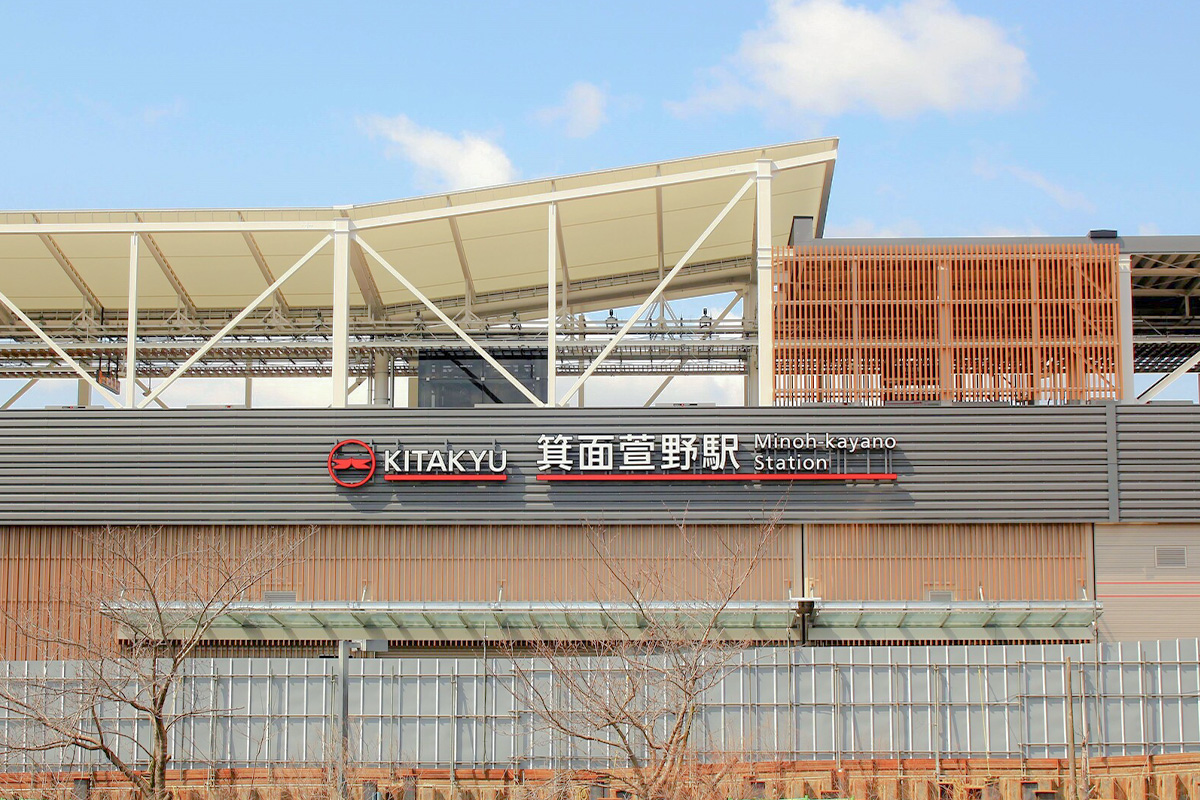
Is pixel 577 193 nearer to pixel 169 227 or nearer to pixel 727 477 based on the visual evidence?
pixel 727 477

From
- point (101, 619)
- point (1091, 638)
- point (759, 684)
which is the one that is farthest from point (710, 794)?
point (101, 619)

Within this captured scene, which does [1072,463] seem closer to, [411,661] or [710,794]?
[710,794]

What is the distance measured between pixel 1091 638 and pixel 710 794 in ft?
36.3

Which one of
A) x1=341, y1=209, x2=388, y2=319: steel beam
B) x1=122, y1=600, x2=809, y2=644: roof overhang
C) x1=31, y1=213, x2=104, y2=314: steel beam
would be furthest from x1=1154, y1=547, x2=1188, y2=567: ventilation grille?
x1=31, y1=213, x2=104, y2=314: steel beam

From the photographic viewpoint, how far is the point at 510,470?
87.6 feet

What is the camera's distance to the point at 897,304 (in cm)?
2791

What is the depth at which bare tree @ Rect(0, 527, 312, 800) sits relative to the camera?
62.4ft

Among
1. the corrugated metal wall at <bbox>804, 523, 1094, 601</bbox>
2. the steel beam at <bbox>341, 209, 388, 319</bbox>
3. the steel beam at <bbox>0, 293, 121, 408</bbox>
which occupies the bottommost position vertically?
the corrugated metal wall at <bbox>804, 523, 1094, 601</bbox>

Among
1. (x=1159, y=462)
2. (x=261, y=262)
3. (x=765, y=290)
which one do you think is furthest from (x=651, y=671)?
(x=261, y=262)

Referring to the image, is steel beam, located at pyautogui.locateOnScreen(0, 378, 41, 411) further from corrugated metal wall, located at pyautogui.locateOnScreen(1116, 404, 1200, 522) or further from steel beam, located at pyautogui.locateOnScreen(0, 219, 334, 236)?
corrugated metal wall, located at pyautogui.locateOnScreen(1116, 404, 1200, 522)

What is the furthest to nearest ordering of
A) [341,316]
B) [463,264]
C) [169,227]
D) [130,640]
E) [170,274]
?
1. [170,274]
2. [463,264]
3. [169,227]
4. [341,316]
5. [130,640]

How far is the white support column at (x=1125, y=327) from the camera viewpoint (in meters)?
27.9

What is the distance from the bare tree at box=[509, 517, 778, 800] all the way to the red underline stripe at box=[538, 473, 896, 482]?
1.07 meters

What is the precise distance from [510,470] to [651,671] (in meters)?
6.97
